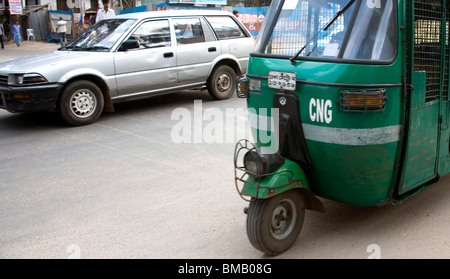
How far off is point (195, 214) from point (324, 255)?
1324 millimetres

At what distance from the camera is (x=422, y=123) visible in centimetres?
364

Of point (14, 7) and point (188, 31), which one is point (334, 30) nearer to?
point (188, 31)

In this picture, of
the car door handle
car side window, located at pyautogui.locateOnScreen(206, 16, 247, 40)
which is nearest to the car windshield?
the car door handle

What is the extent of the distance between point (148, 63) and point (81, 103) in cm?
143

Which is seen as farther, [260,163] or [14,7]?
[14,7]

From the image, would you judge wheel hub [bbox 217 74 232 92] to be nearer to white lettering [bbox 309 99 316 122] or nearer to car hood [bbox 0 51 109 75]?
car hood [bbox 0 51 109 75]

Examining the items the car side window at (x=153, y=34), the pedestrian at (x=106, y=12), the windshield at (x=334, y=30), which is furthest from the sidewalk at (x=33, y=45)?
the windshield at (x=334, y=30)

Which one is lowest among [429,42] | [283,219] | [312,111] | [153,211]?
[153,211]

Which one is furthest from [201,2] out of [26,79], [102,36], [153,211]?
[153,211]

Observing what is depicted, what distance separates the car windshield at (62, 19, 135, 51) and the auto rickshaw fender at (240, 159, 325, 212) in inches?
214

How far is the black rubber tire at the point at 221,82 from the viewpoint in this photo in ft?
30.7

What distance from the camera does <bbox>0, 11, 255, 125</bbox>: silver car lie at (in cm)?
716

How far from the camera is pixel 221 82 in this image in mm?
9500

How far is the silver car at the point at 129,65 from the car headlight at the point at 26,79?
0.05 ft
